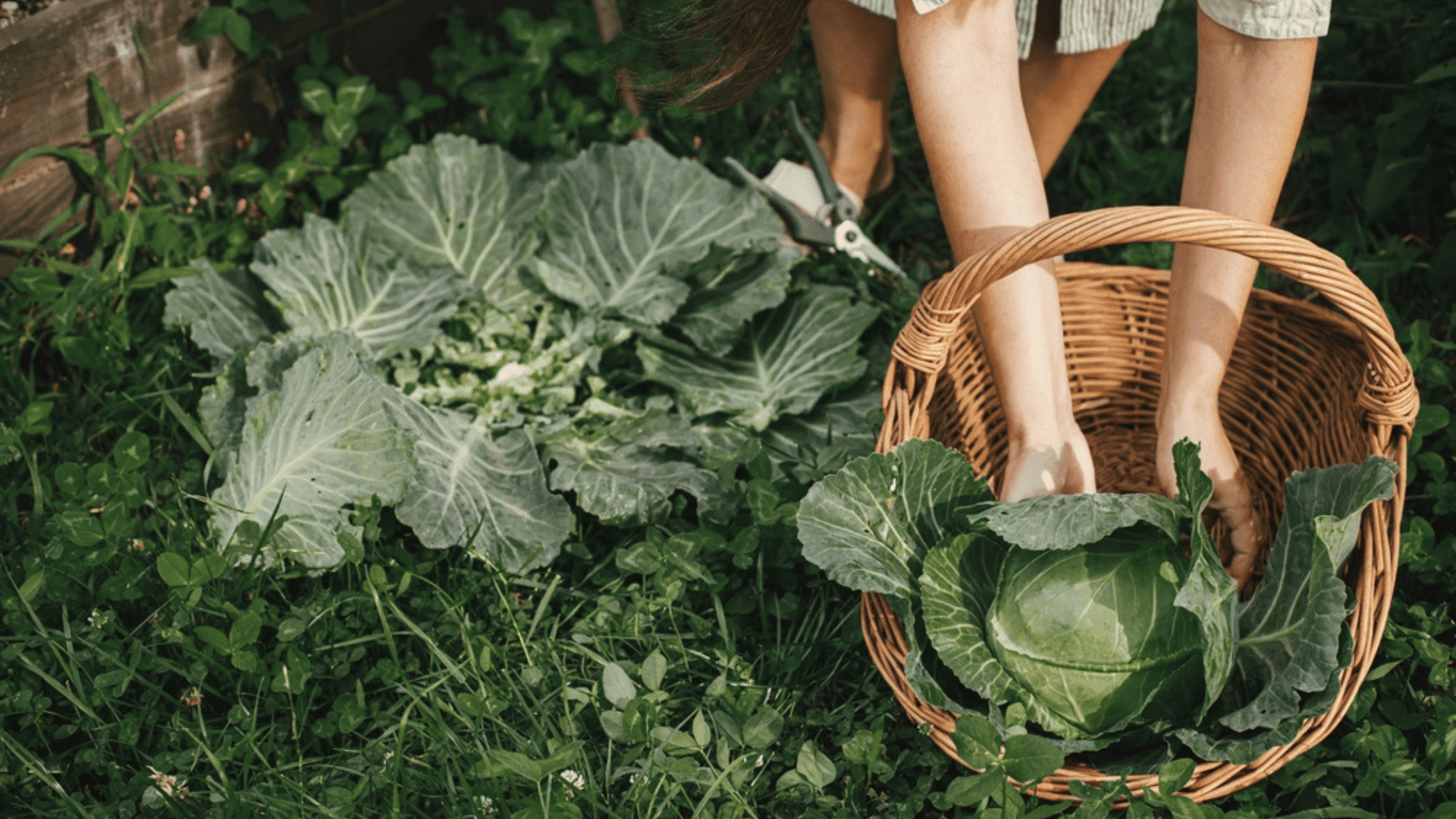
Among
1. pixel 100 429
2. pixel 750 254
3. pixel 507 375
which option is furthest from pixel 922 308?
pixel 100 429

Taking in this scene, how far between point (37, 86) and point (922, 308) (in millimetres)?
2032

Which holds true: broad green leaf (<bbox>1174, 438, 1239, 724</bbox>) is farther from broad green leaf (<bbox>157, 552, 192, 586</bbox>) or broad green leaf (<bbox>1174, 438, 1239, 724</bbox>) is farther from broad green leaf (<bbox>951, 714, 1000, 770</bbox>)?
broad green leaf (<bbox>157, 552, 192, 586</bbox>)

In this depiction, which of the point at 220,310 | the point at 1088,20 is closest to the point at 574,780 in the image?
the point at 220,310

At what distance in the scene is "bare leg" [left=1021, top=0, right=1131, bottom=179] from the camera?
7.45 feet

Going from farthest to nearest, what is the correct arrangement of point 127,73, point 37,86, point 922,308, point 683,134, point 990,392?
1. point 683,134
2. point 127,73
3. point 37,86
4. point 990,392
5. point 922,308

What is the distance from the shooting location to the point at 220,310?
7.57 feet

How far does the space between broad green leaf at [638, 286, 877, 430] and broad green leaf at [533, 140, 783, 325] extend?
0.18 m

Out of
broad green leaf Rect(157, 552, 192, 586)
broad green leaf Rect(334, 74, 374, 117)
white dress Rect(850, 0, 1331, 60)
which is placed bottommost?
broad green leaf Rect(157, 552, 192, 586)

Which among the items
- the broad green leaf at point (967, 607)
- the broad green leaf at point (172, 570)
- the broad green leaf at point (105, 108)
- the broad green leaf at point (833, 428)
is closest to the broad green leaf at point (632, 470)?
the broad green leaf at point (833, 428)

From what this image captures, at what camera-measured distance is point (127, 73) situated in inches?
98.1

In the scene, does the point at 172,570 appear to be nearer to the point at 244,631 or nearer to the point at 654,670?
the point at 244,631

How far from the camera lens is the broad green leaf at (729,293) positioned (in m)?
2.32

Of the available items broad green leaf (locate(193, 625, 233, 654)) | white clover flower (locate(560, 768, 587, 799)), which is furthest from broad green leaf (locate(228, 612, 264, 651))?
white clover flower (locate(560, 768, 587, 799))

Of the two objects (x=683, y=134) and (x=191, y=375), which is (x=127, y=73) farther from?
(x=683, y=134)
